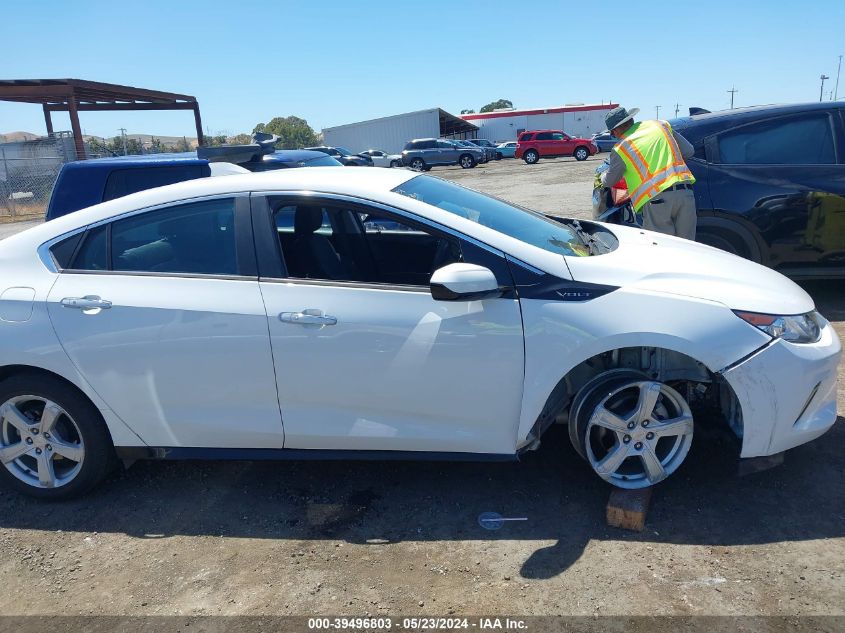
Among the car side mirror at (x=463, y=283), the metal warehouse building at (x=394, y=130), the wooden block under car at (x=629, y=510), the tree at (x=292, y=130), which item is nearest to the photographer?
the car side mirror at (x=463, y=283)

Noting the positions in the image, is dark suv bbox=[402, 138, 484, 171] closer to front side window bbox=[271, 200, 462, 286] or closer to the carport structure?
the carport structure

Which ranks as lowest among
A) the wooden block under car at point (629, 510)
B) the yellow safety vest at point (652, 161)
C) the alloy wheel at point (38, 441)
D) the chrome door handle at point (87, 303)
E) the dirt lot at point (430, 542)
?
the dirt lot at point (430, 542)

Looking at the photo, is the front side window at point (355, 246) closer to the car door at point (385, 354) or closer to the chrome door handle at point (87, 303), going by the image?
the car door at point (385, 354)

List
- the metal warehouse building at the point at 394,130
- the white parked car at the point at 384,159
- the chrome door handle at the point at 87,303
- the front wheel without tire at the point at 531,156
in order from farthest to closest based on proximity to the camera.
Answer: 1. the metal warehouse building at the point at 394,130
2. the white parked car at the point at 384,159
3. the front wheel without tire at the point at 531,156
4. the chrome door handle at the point at 87,303

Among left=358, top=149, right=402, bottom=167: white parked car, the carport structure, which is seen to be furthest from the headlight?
left=358, top=149, right=402, bottom=167: white parked car

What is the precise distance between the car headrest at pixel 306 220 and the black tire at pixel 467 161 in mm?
35789

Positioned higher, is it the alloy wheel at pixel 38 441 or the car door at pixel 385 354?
the car door at pixel 385 354

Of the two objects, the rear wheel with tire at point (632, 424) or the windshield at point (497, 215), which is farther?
the windshield at point (497, 215)

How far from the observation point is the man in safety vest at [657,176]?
507cm

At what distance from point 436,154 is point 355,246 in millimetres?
35253

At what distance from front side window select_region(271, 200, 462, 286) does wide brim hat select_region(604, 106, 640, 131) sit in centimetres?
250

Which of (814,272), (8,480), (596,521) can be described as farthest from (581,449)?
(814,272)

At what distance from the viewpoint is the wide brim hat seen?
18.0 ft

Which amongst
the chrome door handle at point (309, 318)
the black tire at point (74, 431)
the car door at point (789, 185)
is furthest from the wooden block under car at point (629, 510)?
the car door at point (789, 185)
